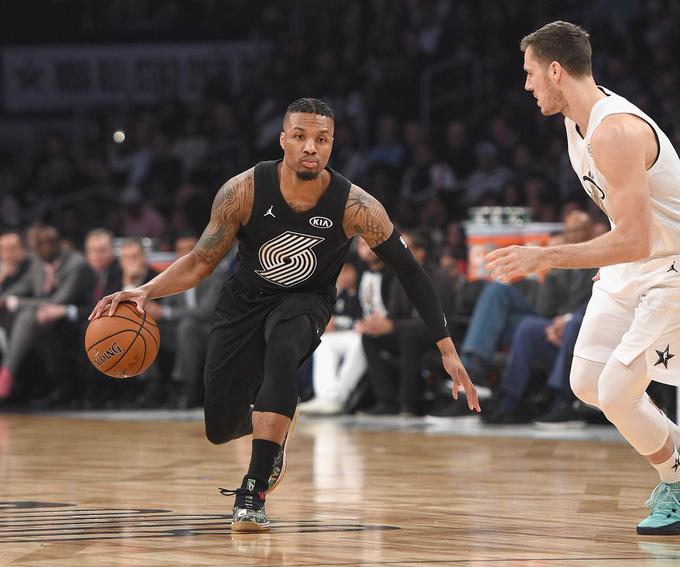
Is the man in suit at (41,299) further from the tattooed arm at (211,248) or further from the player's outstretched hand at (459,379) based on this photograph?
the player's outstretched hand at (459,379)

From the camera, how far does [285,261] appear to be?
17.2 feet

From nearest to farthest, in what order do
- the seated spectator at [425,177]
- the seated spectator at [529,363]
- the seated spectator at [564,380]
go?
the seated spectator at [564,380] < the seated spectator at [529,363] < the seated spectator at [425,177]

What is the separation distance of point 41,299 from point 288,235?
23.4ft

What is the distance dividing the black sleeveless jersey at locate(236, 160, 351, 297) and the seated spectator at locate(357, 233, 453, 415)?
4673 mm

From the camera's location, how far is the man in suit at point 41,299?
38.2 ft

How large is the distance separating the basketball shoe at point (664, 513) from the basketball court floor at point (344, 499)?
0.17 ft

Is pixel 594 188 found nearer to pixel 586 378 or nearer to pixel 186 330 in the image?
pixel 586 378

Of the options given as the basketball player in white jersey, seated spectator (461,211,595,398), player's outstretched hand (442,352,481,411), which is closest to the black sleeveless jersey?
player's outstretched hand (442,352,481,411)

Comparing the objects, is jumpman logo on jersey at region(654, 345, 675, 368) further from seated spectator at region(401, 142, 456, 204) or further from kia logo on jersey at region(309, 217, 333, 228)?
seated spectator at region(401, 142, 456, 204)

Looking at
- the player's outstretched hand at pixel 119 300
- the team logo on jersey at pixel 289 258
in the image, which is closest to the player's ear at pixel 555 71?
the team logo on jersey at pixel 289 258

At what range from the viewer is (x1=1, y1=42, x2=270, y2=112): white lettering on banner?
17.9 metres

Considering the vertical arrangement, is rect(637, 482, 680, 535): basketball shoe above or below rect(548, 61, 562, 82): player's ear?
below

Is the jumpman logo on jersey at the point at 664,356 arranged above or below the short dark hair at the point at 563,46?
below

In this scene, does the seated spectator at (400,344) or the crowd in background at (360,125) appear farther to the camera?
the crowd in background at (360,125)
